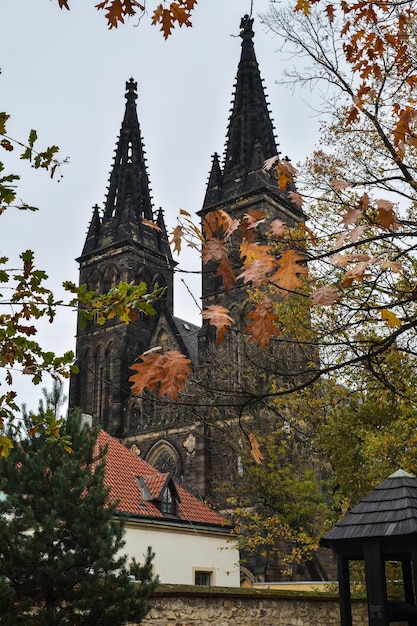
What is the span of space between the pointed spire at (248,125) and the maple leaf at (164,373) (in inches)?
1551

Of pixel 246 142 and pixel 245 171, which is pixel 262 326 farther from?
pixel 246 142

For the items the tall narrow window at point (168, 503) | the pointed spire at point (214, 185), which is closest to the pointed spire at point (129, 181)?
the pointed spire at point (214, 185)

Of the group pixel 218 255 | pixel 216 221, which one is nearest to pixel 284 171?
pixel 216 221

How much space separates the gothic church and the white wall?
13200mm

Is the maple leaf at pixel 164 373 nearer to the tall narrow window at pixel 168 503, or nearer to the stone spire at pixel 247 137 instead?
the tall narrow window at pixel 168 503

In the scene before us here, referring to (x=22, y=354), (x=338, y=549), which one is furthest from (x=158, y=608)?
(x=22, y=354)

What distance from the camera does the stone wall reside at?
31.0 ft

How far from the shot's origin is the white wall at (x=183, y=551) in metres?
17.2

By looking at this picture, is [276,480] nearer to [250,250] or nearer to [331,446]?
[331,446]

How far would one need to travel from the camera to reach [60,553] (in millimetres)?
9305

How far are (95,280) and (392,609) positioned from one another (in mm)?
41927

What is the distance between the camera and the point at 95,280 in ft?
156

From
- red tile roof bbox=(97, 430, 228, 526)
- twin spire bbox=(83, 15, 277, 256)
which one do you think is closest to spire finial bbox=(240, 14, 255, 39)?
red tile roof bbox=(97, 430, 228, 526)

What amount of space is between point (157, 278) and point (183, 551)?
2983 centimetres
